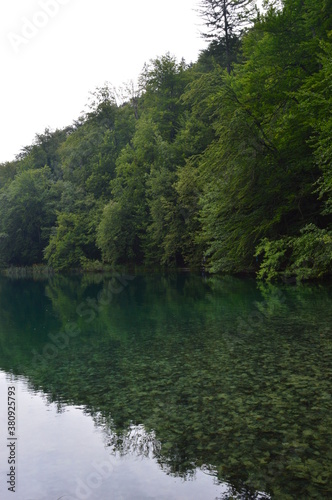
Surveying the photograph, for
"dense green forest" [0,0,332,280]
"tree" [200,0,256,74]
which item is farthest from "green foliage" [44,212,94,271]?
"tree" [200,0,256,74]

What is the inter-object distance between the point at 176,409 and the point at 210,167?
16423 mm

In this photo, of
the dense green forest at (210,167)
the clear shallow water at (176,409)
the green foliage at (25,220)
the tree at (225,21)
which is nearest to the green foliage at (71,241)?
the dense green forest at (210,167)

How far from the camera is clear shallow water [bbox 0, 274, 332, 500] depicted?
4.29m

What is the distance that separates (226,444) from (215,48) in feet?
121

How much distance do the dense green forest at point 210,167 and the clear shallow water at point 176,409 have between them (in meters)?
7.66

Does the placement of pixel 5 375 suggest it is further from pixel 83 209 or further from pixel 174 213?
pixel 83 209

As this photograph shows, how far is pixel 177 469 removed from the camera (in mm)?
4512

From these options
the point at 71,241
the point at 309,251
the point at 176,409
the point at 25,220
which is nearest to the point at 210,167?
the point at 309,251

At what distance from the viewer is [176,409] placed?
20.0ft

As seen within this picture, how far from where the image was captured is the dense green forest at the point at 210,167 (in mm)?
18438

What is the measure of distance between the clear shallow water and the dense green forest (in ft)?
25.1

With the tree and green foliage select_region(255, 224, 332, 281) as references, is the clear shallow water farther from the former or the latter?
the tree

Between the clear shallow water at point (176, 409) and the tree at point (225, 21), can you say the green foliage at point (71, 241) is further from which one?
the clear shallow water at point (176, 409)

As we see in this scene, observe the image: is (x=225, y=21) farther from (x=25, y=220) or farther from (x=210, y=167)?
(x=25, y=220)
